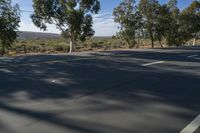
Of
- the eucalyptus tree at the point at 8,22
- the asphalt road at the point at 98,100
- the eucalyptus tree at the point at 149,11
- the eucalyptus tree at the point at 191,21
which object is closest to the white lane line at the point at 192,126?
the asphalt road at the point at 98,100

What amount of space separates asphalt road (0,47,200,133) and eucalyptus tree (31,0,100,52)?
755 inches

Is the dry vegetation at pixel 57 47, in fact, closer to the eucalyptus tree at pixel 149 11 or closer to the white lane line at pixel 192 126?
the eucalyptus tree at pixel 149 11

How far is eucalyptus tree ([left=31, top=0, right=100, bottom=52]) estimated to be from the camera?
30.8 metres

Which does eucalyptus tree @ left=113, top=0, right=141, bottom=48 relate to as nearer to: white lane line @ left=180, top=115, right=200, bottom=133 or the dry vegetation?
the dry vegetation

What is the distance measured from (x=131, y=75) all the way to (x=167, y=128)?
5436mm

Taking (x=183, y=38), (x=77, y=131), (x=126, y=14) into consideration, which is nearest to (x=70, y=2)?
(x=126, y=14)

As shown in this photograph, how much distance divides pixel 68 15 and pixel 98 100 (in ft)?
78.6

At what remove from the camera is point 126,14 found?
37219 mm

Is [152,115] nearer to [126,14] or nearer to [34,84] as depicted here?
[34,84]

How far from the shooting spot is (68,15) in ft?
102

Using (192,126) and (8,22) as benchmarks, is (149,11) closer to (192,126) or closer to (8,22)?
(8,22)

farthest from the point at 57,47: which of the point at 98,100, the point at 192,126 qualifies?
the point at 192,126

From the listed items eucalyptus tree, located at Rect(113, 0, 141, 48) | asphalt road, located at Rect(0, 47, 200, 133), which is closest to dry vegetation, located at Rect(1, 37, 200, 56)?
eucalyptus tree, located at Rect(113, 0, 141, 48)

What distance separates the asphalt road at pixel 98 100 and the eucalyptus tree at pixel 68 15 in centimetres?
1918
